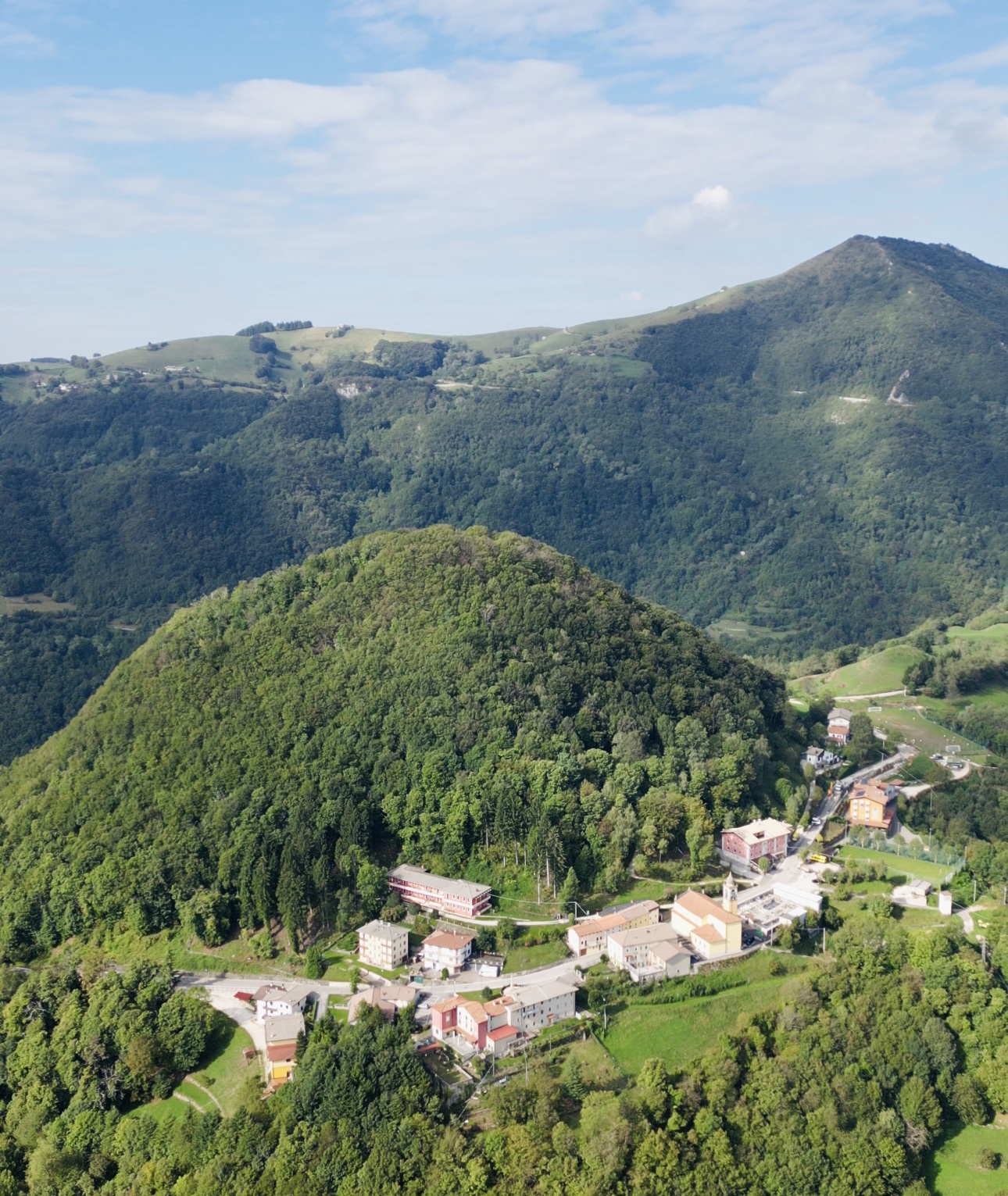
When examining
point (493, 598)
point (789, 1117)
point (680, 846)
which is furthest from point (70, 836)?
point (789, 1117)

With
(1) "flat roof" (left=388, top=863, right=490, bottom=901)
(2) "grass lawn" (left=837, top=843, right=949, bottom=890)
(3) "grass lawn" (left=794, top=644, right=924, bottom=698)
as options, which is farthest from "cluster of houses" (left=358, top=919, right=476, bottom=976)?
(3) "grass lawn" (left=794, top=644, right=924, bottom=698)

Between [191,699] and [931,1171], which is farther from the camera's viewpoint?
[191,699]

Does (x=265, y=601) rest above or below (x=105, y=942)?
above

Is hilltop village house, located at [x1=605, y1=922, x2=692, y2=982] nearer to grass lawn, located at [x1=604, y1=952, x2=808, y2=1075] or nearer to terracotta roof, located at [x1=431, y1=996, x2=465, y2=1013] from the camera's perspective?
grass lawn, located at [x1=604, y1=952, x2=808, y2=1075]

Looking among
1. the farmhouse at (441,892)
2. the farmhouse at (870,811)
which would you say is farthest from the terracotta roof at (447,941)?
the farmhouse at (870,811)

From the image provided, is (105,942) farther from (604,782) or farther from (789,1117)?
(789,1117)

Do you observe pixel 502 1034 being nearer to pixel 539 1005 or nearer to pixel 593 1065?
pixel 539 1005

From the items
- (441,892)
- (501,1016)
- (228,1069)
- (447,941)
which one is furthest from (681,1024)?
(228,1069)
